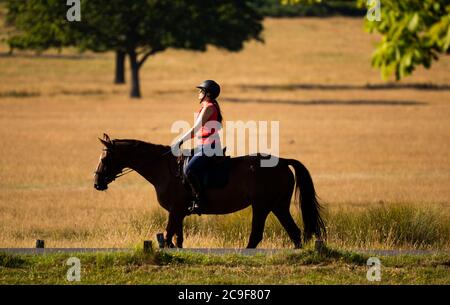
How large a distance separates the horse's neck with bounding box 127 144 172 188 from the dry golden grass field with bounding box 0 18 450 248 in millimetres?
1146

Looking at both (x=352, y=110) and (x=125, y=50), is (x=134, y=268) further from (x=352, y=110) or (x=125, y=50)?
(x=125, y=50)

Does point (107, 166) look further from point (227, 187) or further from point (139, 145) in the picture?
point (227, 187)

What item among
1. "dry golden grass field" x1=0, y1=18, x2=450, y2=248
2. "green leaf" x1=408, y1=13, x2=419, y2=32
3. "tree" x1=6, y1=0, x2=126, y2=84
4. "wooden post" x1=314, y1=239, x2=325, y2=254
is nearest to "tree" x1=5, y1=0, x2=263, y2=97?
"tree" x1=6, y1=0, x2=126, y2=84

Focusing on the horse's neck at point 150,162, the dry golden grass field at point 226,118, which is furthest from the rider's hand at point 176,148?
the dry golden grass field at point 226,118

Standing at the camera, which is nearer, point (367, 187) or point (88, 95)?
point (367, 187)

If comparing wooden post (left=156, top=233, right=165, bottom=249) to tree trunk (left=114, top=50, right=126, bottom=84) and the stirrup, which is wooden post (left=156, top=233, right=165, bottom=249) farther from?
tree trunk (left=114, top=50, right=126, bottom=84)

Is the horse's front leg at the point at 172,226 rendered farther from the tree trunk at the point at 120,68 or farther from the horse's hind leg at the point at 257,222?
the tree trunk at the point at 120,68

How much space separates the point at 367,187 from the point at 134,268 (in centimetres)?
1527

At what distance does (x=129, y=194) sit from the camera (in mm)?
26625

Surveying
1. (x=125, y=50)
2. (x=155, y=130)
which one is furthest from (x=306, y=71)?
(x=155, y=130)

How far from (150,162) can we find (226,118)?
3347cm

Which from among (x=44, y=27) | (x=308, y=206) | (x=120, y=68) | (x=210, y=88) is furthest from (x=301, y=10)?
(x=210, y=88)

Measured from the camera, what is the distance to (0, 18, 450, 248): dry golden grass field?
65.7ft
